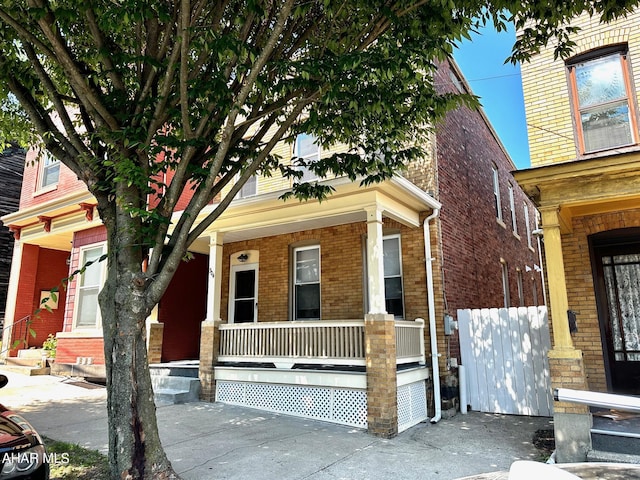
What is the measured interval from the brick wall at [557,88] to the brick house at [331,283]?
1.85 meters

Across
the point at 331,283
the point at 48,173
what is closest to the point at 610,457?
the point at 331,283

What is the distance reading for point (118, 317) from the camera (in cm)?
448

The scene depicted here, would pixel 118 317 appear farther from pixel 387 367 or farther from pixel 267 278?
pixel 267 278

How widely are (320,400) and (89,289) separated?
7889 mm

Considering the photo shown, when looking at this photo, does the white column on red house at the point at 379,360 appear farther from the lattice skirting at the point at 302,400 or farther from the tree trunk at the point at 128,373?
the tree trunk at the point at 128,373

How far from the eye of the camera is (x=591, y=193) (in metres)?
6.01

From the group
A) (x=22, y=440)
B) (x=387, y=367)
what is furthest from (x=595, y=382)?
(x=22, y=440)

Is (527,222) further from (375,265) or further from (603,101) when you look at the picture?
(375,265)

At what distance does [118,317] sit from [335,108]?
12.3ft

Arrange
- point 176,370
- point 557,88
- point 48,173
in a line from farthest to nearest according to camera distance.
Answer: point 48,173 < point 176,370 < point 557,88

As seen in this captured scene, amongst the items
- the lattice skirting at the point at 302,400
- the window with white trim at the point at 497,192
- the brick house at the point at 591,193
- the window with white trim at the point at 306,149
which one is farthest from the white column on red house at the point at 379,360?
the window with white trim at the point at 497,192

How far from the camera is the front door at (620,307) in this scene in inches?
276

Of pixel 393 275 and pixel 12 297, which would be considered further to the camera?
pixel 12 297

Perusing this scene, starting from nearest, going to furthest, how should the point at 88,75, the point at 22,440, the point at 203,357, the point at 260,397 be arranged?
the point at 22,440 < the point at 88,75 < the point at 260,397 < the point at 203,357
